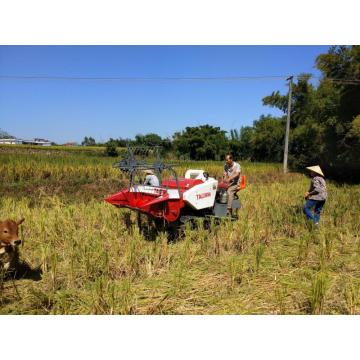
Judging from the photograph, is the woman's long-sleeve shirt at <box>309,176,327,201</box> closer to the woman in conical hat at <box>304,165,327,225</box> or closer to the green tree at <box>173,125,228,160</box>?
the woman in conical hat at <box>304,165,327,225</box>

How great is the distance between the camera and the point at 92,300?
3252 mm

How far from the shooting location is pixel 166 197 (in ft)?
16.9

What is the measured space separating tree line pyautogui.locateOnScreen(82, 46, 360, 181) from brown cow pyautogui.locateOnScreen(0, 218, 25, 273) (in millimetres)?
3283

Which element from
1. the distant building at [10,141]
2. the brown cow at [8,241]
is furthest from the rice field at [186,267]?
the distant building at [10,141]

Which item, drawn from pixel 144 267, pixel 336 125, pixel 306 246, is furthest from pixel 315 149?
pixel 144 267

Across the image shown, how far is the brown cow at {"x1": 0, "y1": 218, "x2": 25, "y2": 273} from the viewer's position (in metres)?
3.64

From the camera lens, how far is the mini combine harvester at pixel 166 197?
521cm

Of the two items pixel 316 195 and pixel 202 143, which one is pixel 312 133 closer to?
pixel 202 143

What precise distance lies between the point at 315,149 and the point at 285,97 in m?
8.63

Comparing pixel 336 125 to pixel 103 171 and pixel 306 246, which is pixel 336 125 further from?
pixel 306 246

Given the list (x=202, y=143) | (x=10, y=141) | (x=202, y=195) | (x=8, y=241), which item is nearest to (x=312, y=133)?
(x=202, y=143)

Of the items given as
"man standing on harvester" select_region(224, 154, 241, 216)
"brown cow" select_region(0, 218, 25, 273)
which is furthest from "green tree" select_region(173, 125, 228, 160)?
"brown cow" select_region(0, 218, 25, 273)

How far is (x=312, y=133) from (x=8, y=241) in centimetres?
2206

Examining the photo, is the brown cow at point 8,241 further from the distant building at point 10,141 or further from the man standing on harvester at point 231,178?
the distant building at point 10,141
